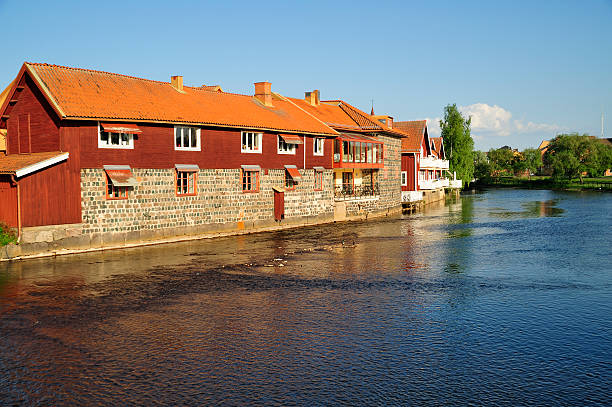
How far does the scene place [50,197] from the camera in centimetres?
2745

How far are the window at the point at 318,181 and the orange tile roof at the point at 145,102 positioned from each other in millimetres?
3211

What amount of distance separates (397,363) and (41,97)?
2491 cm

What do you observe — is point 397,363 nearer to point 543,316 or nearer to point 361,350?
point 361,350

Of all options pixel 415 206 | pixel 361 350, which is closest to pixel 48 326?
pixel 361 350

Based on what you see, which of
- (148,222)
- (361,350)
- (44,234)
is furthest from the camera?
(148,222)

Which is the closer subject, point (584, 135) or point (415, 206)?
point (415, 206)

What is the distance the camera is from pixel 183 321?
613 inches

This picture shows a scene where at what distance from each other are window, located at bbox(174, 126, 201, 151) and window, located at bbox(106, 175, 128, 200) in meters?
4.41

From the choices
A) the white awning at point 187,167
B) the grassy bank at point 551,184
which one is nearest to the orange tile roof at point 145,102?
the white awning at point 187,167

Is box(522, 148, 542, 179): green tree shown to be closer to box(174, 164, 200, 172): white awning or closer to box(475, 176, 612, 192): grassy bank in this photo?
box(475, 176, 612, 192): grassy bank

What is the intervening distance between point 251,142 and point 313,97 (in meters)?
16.9

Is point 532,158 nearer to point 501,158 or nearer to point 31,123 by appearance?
point 501,158

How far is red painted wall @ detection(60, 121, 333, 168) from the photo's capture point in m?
28.9

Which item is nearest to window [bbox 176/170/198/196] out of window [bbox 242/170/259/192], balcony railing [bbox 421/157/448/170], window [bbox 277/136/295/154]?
window [bbox 242/170/259/192]
